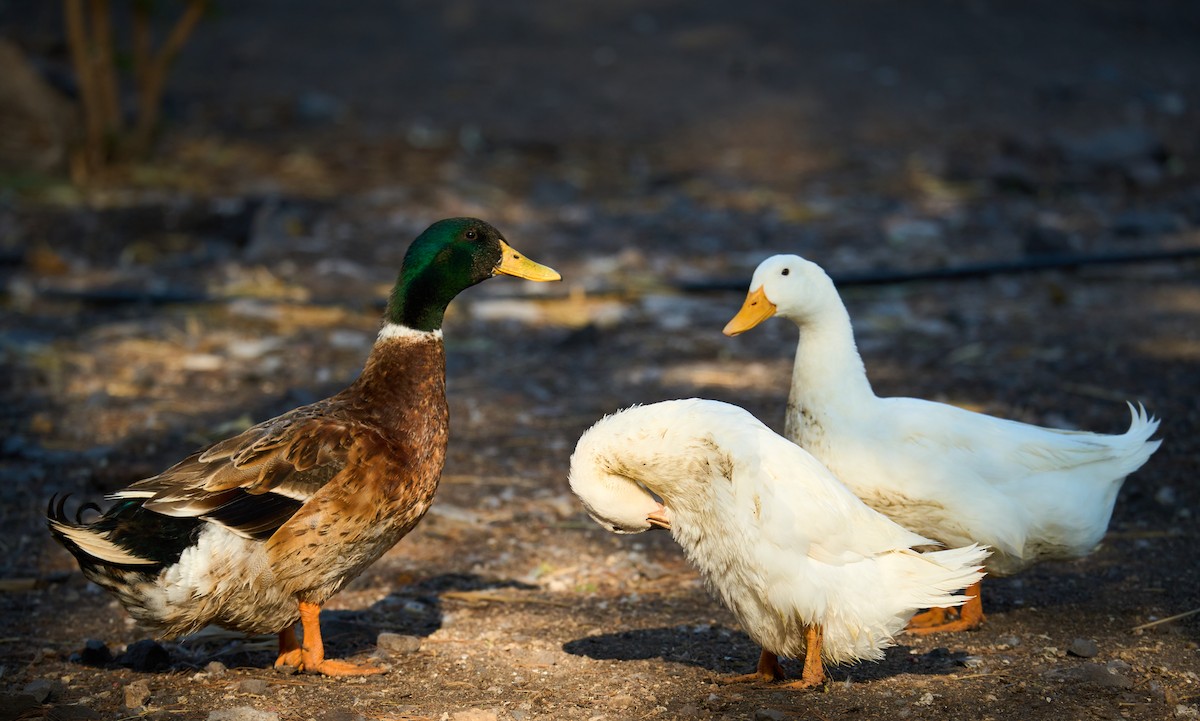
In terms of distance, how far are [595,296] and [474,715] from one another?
459 cm

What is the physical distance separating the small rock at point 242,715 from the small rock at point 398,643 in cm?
64

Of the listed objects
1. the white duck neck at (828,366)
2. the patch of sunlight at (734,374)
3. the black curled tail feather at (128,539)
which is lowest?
the black curled tail feather at (128,539)

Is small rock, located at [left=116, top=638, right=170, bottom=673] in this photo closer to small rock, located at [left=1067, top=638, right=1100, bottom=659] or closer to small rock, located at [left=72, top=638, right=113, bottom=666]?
small rock, located at [left=72, top=638, right=113, bottom=666]

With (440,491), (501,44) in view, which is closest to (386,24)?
(501,44)

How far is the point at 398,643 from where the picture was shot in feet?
12.8

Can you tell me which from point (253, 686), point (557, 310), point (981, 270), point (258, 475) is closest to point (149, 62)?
point (557, 310)

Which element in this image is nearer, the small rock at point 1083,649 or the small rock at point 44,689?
the small rock at point 44,689

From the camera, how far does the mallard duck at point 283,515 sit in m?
3.48

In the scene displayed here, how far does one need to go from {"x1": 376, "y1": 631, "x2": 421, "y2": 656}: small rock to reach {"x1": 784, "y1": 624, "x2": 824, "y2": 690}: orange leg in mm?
1156

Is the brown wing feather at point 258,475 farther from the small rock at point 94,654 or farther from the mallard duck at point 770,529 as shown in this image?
the mallard duck at point 770,529

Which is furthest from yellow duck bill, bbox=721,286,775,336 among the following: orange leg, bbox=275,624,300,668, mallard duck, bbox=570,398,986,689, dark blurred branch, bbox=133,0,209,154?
dark blurred branch, bbox=133,0,209,154

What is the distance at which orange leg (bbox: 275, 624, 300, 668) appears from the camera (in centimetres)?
380

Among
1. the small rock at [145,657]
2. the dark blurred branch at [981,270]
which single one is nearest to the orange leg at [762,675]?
the small rock at [145,657]

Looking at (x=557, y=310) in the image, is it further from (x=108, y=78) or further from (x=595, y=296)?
(x=108, y=78)
